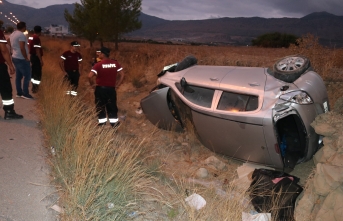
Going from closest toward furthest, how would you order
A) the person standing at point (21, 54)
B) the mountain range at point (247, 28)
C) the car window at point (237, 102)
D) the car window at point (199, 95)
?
the car window at point (237, 102)
the car window at point (199, 95)
the person standing at point (21, 54)
the mountain range at point (247, 28)

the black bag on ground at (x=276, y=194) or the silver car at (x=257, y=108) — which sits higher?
the silver car at (x=257, y=108)

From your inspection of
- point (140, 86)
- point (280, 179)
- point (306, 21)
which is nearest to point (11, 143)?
point (280, 179)

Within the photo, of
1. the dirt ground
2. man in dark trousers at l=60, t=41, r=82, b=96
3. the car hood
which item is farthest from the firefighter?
the car hood

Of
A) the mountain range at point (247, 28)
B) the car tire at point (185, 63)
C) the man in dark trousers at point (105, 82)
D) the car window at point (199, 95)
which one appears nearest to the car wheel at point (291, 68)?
the car window at point (199, 95)

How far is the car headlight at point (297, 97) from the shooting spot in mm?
4738

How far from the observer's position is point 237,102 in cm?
525

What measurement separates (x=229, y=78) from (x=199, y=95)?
0.60m

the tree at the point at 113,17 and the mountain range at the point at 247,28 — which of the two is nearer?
the tree at the point at 113,17

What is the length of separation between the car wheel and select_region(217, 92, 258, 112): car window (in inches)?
21.5

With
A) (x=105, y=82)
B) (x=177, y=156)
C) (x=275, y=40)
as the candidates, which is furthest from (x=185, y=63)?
(x=275, y=40)

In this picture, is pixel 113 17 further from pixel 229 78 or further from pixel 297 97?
pixel 297 97

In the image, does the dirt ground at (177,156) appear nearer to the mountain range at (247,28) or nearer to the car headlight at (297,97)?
the car headlight at (297,97)

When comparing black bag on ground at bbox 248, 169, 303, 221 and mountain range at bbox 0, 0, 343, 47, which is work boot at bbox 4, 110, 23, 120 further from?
mountain range at bbox 0, 0, 343, 47

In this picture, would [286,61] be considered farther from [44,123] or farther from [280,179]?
[44,123]
